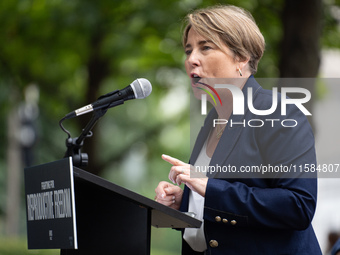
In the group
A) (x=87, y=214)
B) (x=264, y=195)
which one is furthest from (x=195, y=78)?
(x=87, y=214)

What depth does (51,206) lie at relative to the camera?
7.37 feet

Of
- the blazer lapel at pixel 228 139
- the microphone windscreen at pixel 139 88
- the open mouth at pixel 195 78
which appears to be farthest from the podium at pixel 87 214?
the open mouth at pixel 195 78

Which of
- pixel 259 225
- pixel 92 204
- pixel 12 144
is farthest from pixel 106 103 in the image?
pixel 12 144

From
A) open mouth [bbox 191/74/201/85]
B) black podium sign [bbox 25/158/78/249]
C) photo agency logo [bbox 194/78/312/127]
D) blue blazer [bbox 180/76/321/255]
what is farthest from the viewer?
open mouth [bbox 191/74/201/85]

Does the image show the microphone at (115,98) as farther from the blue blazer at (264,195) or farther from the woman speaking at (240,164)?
the blue blazer at (264,195)

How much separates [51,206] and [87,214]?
31cm

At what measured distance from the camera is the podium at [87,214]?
2.14m

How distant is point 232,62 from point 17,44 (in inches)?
291

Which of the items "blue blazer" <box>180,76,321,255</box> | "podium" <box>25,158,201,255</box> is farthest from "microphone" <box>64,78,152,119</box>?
"blue blazer" <box>180,76,321,255</box>

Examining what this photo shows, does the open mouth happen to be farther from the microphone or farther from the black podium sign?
the black podium sign

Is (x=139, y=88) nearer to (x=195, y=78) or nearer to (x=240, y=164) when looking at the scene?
(x=195, y=78)

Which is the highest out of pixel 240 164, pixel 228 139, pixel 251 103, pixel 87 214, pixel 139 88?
pixel 139 88

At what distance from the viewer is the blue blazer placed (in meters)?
2.26

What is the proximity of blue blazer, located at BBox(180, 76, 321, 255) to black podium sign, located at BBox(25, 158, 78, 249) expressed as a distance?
56cm
